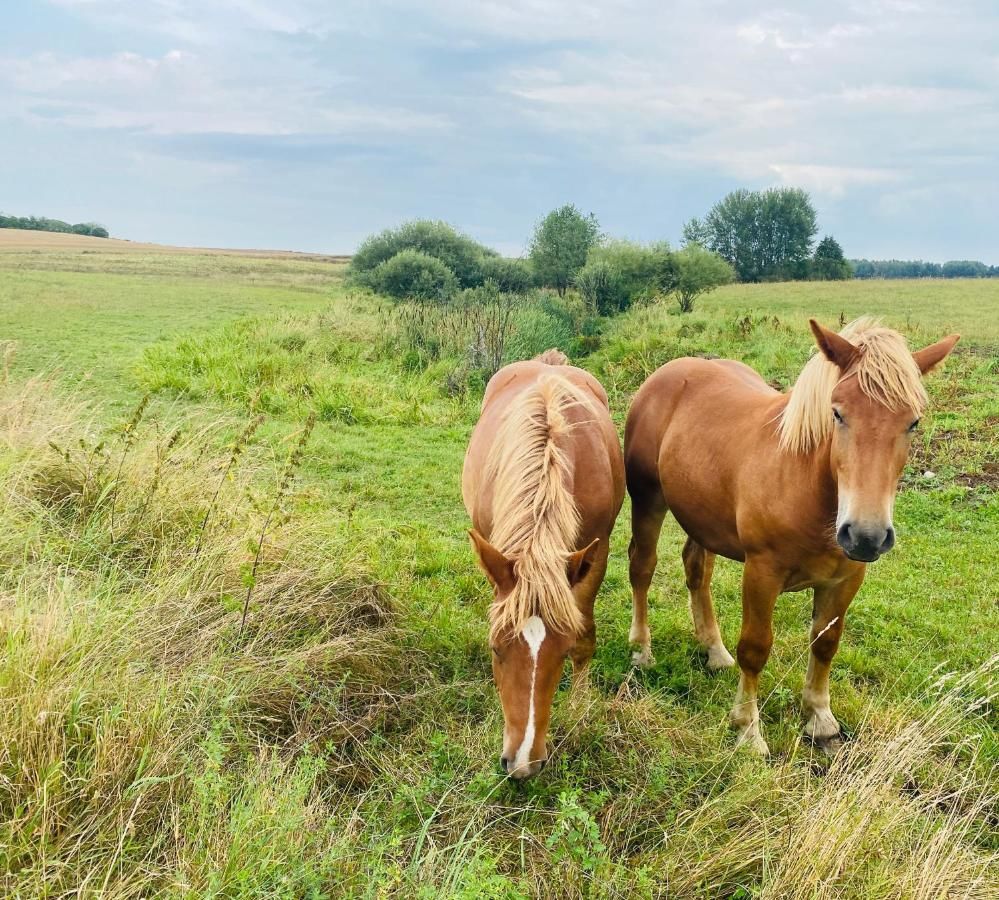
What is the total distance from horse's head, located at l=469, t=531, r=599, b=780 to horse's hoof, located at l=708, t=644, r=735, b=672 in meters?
2.05

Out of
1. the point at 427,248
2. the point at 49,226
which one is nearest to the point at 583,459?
the point at 427,248

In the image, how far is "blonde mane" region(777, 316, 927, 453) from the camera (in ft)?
8.54

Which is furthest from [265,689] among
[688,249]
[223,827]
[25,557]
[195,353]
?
[688,249]

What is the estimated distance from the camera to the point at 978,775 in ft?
10.4

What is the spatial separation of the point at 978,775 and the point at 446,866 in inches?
103

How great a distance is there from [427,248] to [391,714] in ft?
98.0

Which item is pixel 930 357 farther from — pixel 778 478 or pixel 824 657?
pixel 824 657

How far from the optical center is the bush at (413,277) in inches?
992

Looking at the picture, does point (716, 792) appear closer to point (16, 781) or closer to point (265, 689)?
point (265, 689)

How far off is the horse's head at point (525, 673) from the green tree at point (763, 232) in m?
57.4

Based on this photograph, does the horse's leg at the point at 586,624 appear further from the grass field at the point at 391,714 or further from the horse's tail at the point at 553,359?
the horse's tail at the point at 553,359

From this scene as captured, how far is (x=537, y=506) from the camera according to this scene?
2904 millimetres

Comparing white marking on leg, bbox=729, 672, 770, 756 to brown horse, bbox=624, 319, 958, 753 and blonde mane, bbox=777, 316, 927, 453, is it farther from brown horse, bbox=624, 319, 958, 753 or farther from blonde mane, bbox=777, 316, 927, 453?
blonde mane, bbox=777, 316, 927, 453

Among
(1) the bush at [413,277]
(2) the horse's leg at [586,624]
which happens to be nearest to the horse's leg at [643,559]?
(2) the horse's leg at [586,624]
